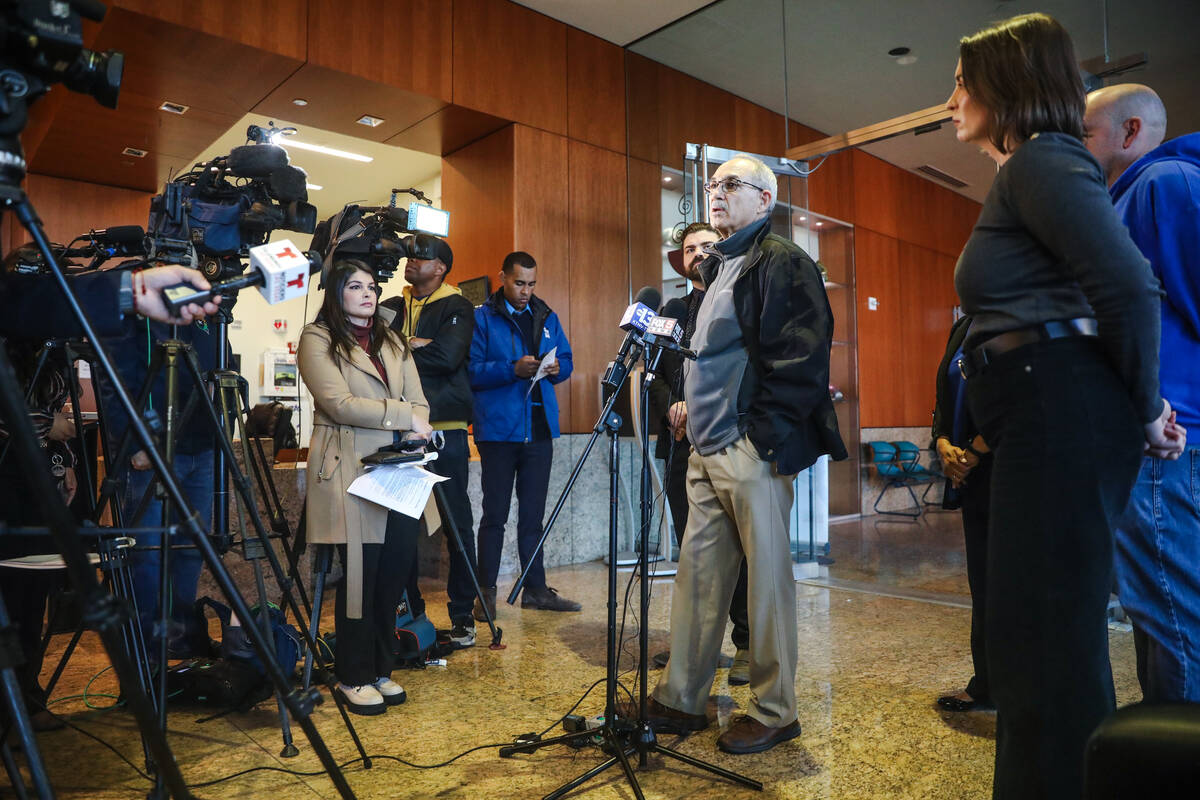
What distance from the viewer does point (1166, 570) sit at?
1.39 m

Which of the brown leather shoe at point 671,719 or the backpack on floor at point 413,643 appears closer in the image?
the brown leather shoe at point 671,719

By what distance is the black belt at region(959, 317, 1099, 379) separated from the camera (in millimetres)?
1188

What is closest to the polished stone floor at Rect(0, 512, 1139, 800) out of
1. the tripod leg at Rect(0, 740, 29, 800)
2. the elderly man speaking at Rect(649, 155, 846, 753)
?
the elderly man speaking at Rect(649, 155, 846, 753)

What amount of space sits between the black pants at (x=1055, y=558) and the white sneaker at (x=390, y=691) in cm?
179

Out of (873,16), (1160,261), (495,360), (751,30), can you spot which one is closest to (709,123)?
(751,30)

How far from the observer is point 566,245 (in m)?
5.28

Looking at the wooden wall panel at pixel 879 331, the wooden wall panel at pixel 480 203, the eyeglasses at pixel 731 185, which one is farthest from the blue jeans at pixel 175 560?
the wooden wall panel at pixel 879 331

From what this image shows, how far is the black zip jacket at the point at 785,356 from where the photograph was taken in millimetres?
2100

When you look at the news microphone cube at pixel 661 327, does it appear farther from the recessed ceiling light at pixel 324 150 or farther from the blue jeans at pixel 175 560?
the recessed ceiling light at pixel 324 150

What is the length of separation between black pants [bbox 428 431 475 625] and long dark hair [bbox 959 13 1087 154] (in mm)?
2495

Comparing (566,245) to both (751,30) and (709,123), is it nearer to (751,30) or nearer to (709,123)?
(709,123)

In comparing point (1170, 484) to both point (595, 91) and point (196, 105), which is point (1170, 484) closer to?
point (595, 91)

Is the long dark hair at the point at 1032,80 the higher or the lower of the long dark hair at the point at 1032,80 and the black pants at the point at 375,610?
the higher

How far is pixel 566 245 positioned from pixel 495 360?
1559mm
